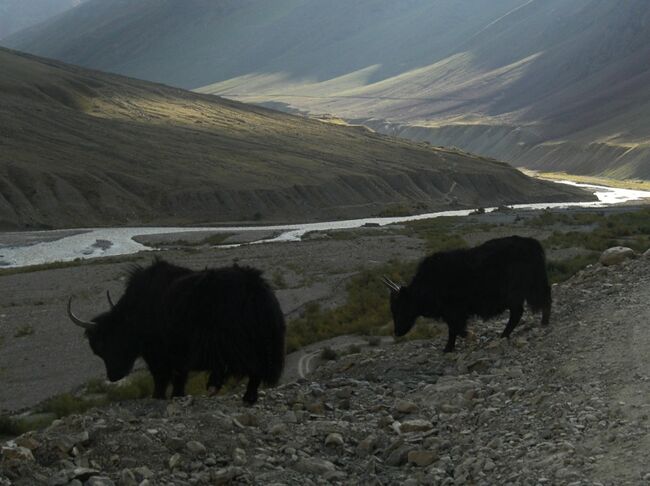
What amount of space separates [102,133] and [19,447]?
77531mm

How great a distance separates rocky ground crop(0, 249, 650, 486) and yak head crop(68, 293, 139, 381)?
110 centimetres

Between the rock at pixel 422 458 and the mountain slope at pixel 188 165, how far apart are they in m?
52.7

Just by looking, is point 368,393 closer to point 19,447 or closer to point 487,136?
point 19,447

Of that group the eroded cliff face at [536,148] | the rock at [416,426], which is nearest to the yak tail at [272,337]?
the rock at [416,426]

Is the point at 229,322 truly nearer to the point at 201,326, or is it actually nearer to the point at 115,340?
the point at 201,326

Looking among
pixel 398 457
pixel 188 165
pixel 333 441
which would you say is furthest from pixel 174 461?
pixel 188 165

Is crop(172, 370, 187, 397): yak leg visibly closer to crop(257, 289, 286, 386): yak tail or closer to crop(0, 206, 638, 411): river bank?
crop(257, 289, 286, 386): yak tail

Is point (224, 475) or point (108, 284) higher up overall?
point (224, 475)

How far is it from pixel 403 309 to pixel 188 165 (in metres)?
64.2

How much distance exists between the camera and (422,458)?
8.80m

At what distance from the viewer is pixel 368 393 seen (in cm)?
1209

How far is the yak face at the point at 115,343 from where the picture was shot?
1184 centimetres

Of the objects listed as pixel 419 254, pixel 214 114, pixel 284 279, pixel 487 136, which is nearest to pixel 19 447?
pixel 284 279

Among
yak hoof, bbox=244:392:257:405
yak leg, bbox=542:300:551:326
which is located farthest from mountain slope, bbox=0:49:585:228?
yak hoof, bbox=244:392:257:405
